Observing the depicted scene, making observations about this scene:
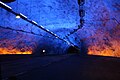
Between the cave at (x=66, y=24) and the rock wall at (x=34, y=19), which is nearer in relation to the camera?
the cave at (x=66, y=24)

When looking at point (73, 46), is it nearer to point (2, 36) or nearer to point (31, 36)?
point (31, 36)

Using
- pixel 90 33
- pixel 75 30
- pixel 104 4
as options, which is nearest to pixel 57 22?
pixel 75 30

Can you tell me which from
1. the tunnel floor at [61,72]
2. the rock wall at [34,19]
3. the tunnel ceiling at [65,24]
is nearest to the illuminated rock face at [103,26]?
the tunnel ceiling at [65,24]

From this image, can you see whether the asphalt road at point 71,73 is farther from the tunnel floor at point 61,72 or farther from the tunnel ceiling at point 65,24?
the tunnel ceiling at point 65,24

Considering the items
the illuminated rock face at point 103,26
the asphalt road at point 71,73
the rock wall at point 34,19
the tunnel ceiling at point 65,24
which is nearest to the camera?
the asphalt road at point 71,73

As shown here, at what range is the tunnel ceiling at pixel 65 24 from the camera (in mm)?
14592

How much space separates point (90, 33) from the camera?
1797 centimetres

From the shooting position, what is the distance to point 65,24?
19625 mm

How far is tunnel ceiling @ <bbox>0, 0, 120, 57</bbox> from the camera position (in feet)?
47.9

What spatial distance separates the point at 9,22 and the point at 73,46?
8.92 metres

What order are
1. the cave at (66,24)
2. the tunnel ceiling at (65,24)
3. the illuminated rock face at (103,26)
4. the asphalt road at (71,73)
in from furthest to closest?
the tunnel ceiling at (65,24) < the cave at (66,24) < the illuminated rock face at (103,26) < the asphalt road at (71,73)

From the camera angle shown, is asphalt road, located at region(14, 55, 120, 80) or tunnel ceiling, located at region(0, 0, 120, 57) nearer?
asphalt road, located at region(14, 55, 120, 80)

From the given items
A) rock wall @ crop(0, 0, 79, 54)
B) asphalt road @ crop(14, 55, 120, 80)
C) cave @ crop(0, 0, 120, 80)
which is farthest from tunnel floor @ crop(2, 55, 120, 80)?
rock wall @ crop(0, 0, 79, 54)

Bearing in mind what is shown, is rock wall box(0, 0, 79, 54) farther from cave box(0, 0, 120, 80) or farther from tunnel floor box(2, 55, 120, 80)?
tunnel floor box(2, 55, 120, 80)
